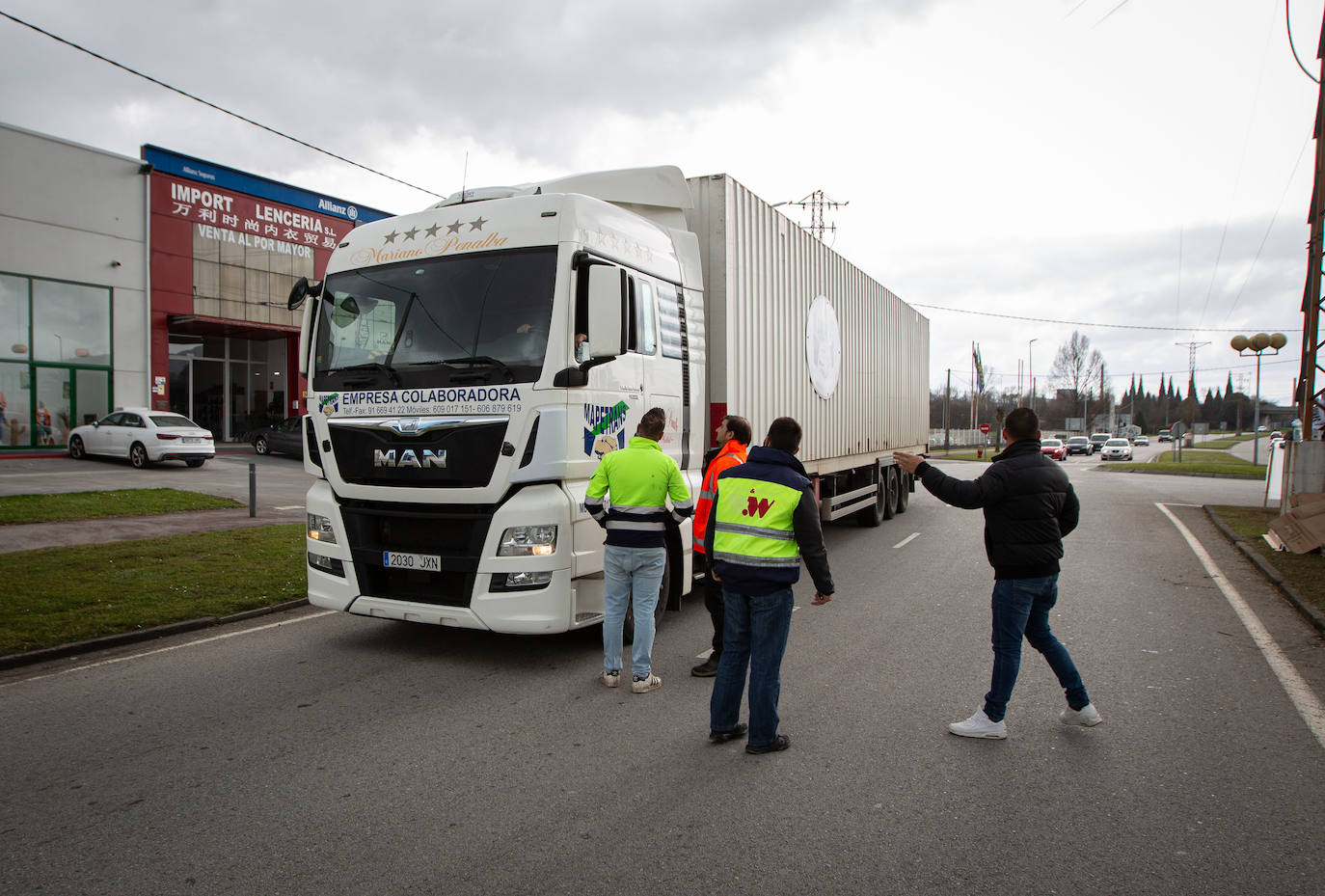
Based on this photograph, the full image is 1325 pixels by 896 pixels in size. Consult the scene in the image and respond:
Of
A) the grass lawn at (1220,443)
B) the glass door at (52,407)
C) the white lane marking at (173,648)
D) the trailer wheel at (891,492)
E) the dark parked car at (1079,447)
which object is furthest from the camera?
the grass lawn at (1220,443)

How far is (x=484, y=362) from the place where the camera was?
5500 millimetres

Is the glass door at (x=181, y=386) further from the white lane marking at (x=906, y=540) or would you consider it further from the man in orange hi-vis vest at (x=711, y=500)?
the man in orange hi-vis vest at (x=711, y=500)

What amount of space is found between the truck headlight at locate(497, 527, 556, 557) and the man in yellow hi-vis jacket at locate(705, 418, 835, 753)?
145cm

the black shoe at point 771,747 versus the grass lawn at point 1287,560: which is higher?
the black shoe at point 771,747

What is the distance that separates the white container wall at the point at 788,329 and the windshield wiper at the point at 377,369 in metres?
2.87

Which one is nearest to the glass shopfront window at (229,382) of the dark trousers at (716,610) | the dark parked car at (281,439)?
the dark parked car at (281,439)

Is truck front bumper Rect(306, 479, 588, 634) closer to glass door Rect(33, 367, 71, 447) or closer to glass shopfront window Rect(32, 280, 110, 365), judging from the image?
glass door Rect(33, 367, 71, 447)

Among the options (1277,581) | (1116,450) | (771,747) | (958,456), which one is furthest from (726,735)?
(1116,450)

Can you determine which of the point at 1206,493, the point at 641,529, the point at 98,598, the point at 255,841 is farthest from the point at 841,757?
the point at 1206,493

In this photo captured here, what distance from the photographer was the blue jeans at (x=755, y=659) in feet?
13.7

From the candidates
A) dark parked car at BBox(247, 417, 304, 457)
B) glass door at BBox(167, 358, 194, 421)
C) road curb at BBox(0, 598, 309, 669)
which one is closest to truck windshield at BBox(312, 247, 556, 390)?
road curb at BBox(0, 598, 309, 669)

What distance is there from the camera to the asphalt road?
3.09 m

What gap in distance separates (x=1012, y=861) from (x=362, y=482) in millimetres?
4524

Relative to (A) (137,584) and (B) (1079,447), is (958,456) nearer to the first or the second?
(B) (1079,447)
